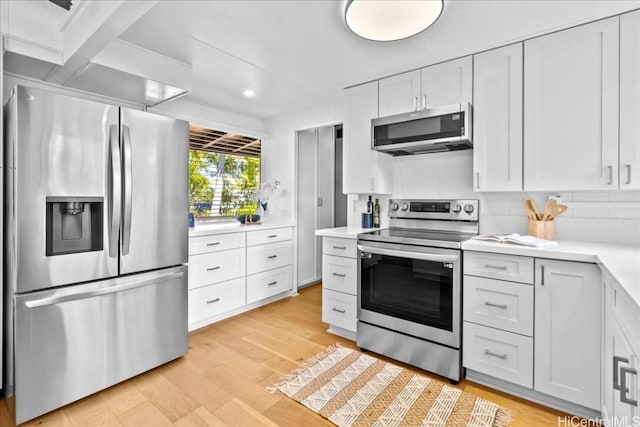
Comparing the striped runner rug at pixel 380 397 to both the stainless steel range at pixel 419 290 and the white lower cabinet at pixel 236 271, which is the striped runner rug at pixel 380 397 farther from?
the white lower cabinet at pixel 236 271

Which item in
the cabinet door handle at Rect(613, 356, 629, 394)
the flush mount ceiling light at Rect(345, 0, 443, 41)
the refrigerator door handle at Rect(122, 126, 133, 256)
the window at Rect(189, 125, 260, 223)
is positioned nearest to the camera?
the cabinet door handle at Rect(613, 356, 629, 394)

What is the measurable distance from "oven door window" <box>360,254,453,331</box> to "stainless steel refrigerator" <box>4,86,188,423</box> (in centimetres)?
147

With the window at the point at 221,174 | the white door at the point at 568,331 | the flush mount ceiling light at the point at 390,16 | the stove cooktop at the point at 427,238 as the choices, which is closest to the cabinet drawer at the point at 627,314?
the white door at the point at 568,331

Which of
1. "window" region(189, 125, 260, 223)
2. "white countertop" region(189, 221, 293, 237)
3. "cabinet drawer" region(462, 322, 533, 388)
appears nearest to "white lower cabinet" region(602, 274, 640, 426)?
"cabinet drawer" region(462, 322, 533, 388)

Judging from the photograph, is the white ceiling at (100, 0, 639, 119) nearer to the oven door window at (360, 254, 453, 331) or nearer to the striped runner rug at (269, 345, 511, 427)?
the oven door window at (360, 254, 453, 331)

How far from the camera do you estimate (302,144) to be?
4262 millimetres

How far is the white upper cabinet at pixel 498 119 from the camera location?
7.33ft

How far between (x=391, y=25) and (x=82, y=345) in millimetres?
2564

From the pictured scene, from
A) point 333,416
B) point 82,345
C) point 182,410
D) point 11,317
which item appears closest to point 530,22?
point 333,416

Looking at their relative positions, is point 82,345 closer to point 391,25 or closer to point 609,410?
point 391,25

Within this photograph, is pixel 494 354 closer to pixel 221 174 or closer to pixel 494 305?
pixel 494 305

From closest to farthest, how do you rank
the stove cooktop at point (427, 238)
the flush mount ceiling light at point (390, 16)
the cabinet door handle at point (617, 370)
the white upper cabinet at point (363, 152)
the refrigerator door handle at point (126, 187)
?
the cabinet door handle at point (617, 370)
the flush mount ceiling light at point (390, 16)
the refrigerator door handle at point (126, 187)
the stove cooktop at point (427, 238)
the white upper cabinet at point (363, 152)

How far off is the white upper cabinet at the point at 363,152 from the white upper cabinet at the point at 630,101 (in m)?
1.61

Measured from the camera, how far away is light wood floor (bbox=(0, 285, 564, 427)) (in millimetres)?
1803
